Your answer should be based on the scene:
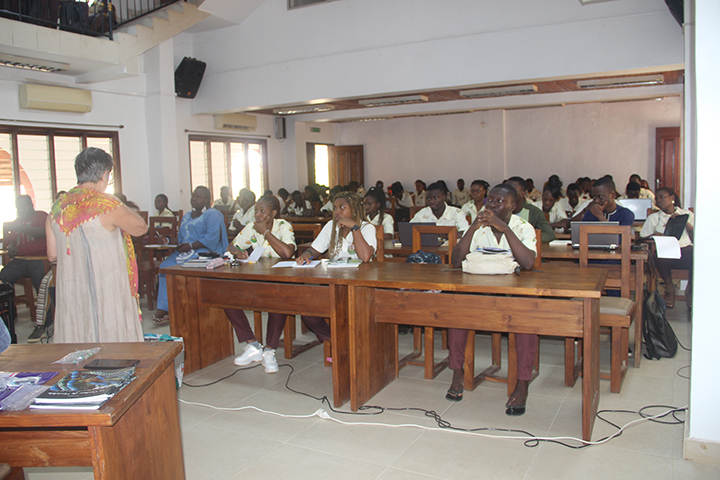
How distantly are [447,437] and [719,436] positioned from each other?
117 centimetres

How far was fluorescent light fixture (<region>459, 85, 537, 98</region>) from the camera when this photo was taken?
8.34 meters

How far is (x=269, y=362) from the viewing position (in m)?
3.69

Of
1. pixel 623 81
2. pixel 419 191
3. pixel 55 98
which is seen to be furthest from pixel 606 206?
pixel 419 191

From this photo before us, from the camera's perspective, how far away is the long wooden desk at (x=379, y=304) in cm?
259

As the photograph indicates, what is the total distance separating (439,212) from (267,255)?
2.04 metres

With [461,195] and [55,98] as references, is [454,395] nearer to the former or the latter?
[55,98]

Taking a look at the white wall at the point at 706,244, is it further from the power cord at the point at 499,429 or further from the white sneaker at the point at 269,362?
the white sneaker at the point at 269,362

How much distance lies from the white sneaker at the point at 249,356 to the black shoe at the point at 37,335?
2.14 metres

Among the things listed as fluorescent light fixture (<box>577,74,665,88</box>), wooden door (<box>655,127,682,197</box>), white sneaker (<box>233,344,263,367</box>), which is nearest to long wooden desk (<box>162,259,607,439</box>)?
white sneaker (<box>233,344,263,367</box>)

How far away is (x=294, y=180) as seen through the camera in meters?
12.1

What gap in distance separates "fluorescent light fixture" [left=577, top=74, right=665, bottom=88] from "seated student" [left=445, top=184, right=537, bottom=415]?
528 cm

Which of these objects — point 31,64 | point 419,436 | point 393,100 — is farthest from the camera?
point 393,100

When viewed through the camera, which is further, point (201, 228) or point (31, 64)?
point (31, 64)

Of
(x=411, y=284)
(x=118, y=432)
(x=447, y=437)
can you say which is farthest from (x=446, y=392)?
(x=118, y=432)
